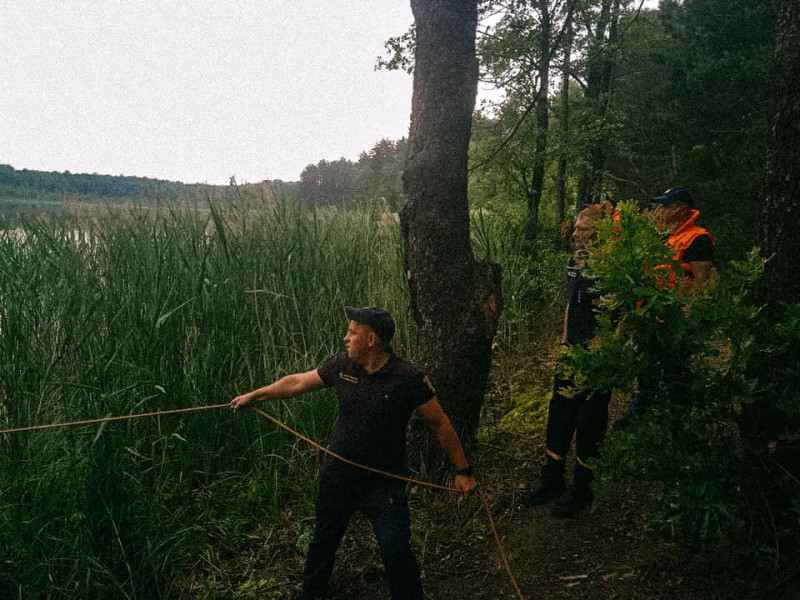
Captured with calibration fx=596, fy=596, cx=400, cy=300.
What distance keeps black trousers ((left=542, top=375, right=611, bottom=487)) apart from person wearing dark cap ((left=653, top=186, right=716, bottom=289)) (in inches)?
32.3

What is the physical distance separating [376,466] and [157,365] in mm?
1589

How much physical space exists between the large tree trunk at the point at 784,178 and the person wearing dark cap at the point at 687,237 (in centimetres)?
68

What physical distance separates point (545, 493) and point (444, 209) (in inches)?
68.3

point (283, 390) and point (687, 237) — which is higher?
point (687, 237)

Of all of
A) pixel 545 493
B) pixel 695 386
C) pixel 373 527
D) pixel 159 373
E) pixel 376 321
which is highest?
pixel 376 321

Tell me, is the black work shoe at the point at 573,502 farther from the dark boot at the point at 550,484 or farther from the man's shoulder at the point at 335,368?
the man's shoulder at the point at 335,368

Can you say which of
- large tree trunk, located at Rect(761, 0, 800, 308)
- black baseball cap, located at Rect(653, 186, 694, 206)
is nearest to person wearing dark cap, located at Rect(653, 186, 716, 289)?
black baseball cap, located at Rect(653, 186, 694, 206)

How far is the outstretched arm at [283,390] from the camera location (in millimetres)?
2613

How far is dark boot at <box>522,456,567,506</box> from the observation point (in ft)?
11.2

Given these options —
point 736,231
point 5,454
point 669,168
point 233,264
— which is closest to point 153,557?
point 5,454

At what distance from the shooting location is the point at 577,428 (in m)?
3.33

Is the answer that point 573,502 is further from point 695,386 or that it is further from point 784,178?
point 784,178

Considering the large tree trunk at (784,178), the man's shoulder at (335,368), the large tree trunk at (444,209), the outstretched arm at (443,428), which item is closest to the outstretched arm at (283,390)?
the man's shoulder at (335,368)

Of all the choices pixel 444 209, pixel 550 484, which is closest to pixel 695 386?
pixel 550 484
